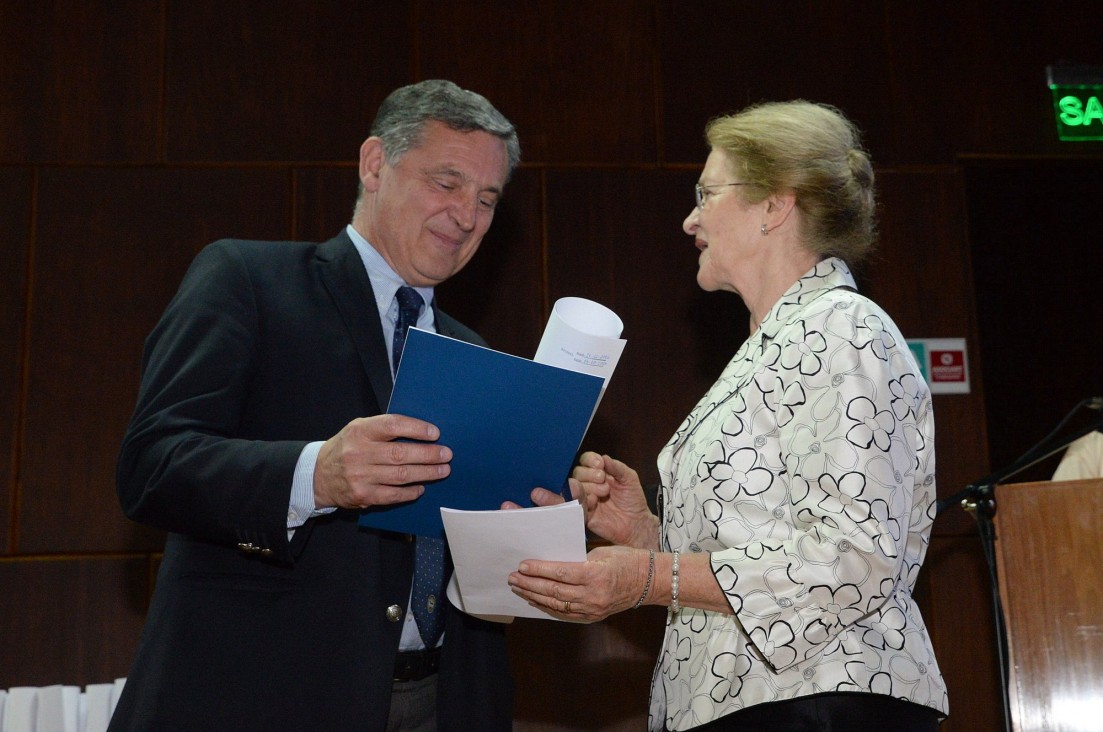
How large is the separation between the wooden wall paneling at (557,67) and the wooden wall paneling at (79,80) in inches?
43.8

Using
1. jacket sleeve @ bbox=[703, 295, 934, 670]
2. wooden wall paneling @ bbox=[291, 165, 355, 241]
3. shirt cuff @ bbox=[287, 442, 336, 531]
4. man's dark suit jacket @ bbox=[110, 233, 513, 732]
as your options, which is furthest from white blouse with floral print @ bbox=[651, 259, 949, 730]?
wooden wall paneling @ bbox=[291, 165, 355, 241]

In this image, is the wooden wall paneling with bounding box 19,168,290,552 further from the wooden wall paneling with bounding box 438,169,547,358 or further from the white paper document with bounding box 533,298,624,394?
the white paper document with bounding box 533,298,624,394

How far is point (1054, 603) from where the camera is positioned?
2502 millimetres

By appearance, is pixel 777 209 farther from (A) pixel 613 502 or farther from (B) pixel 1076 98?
(B) pixel 1076 98

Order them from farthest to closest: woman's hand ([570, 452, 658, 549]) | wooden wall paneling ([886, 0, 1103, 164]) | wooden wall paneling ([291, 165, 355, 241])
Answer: wooden wall paneling ([886, 0, 1103, 164]) → wooden wall paneling ([291, 165, 355, 241]) → woman's hand ([570, 452, 658, 549])

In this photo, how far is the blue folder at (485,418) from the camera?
1.53 metres

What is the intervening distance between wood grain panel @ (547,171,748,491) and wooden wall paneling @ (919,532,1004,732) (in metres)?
1.18

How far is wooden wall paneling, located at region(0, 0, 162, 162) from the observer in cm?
395

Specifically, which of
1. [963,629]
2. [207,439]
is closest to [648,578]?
[207,439]

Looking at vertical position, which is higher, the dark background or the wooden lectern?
the dark background

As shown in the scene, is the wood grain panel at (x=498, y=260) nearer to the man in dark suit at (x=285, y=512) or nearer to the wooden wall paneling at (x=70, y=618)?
the wooden wall paneling at (x=70, y=618)

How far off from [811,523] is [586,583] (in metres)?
0.39

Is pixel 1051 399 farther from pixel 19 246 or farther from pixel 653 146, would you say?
pixel 19 246

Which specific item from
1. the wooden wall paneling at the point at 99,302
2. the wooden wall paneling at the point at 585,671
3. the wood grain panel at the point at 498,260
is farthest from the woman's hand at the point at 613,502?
the wooden wall paneling at the point at 99,302
